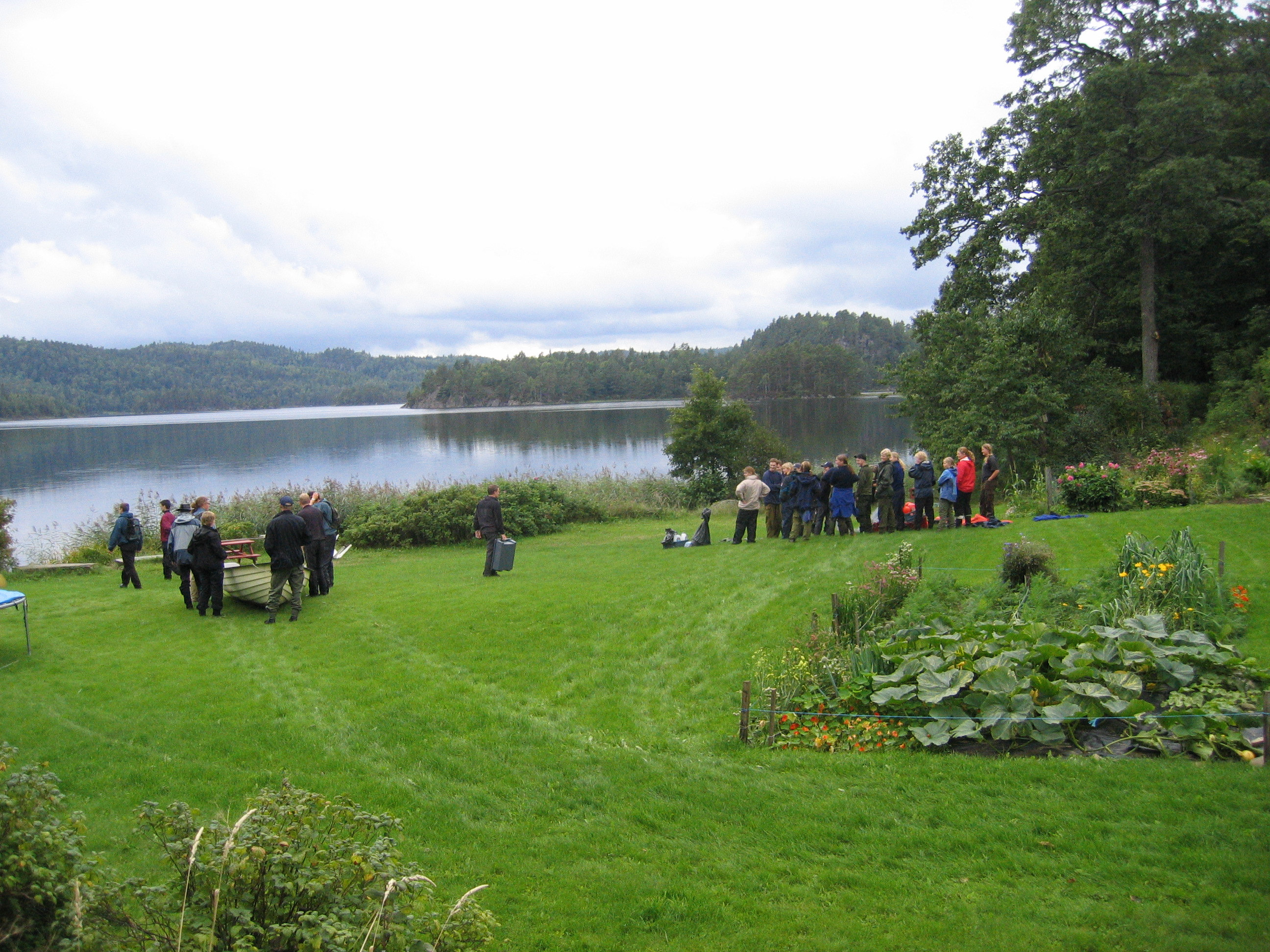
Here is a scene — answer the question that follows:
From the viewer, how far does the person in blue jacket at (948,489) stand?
1482 cm

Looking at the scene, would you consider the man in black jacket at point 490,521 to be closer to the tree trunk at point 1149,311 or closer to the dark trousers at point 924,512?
the dark trousers at point 924,512

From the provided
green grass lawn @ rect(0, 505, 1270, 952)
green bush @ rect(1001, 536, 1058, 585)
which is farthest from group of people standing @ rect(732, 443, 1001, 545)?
green bush @ rect(1001, 536, 1058, 585)

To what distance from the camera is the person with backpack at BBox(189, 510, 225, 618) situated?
11.4 m

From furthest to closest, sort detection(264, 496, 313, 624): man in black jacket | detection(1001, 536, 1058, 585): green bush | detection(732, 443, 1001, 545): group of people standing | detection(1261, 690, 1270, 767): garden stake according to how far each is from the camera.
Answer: detection(732, 443, 1001, 545): group of people standing, detection(264, 496, 313, 624): man in black jacket, detection(1001, 536, 1058, 585): green bush, detection(1261, 690, 1270, 767): garden stake

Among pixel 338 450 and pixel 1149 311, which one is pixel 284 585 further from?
pixel 338 450

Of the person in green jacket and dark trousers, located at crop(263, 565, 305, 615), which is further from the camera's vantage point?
the person in green jacket

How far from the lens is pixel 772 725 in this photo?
22.9 ft

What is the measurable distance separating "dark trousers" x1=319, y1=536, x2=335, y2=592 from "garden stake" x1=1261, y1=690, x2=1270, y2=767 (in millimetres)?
12105

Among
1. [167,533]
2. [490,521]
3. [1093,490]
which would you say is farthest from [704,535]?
[167,533]

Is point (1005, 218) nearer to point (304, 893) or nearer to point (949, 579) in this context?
point (949, 579)

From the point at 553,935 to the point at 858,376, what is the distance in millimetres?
127020

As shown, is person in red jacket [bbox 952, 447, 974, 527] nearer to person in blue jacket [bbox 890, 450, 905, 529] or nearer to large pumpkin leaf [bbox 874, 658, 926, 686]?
person in blue jacket [bbox 890, 450, 905, 529]

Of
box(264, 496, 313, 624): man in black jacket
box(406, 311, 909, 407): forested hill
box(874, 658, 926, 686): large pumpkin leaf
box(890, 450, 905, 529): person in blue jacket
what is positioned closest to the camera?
box(874, 658, 926, 686): large pumpkin leaf

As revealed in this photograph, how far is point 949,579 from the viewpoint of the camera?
389 inches
